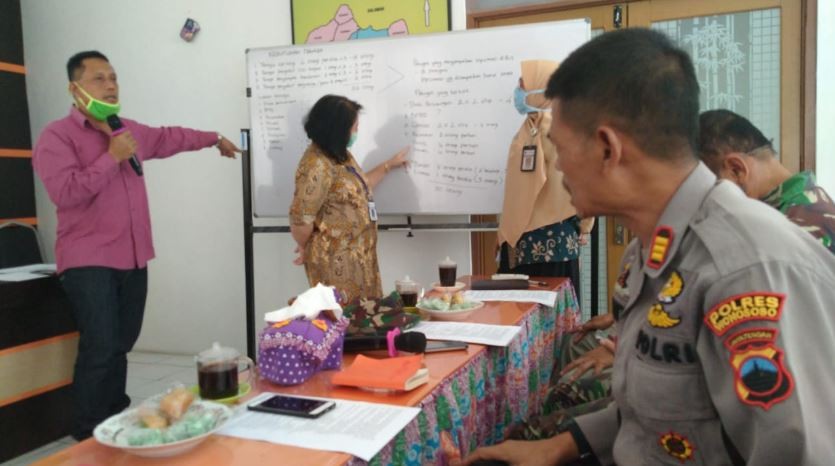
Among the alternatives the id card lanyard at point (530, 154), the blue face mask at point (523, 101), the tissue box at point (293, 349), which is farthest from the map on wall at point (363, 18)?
the tissue box at point (293, 349)

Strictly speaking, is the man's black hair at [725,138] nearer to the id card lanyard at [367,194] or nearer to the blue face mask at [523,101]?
the blue face mask at [523,101]

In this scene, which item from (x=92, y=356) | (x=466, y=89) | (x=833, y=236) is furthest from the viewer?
(x=466, y=89)

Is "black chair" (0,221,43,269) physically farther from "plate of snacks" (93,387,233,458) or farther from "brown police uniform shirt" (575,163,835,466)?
"brown police uniform shirt" (575,163,835,466)

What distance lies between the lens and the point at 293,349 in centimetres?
121

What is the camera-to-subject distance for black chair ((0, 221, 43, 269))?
4.31 m

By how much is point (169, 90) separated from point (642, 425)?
3974 mm

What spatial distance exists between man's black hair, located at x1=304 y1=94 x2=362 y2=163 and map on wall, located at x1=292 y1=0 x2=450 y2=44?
3.76 feet

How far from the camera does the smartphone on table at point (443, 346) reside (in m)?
1.42

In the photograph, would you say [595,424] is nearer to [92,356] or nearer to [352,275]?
[352,275]

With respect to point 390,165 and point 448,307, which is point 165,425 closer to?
point 448,307

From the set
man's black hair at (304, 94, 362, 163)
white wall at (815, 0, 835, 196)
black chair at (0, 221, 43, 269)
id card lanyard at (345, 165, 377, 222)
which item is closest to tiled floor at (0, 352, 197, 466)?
black chair at (0, 221, 43, 269)

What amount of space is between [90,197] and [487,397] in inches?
76.0

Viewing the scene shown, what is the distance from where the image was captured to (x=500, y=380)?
5.05 feet

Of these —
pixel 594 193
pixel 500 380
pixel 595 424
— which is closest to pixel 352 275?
pixel 500 380
